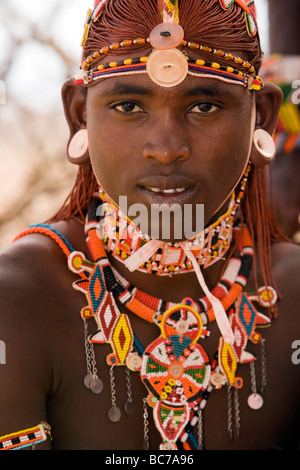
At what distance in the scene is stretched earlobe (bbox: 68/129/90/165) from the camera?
229cm

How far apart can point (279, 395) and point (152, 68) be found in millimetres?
1241

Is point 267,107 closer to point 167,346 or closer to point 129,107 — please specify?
point 129,107

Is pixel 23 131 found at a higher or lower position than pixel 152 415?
higher

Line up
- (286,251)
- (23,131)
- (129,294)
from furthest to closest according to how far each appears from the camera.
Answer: (23,131) < (286,251) < (129,294)

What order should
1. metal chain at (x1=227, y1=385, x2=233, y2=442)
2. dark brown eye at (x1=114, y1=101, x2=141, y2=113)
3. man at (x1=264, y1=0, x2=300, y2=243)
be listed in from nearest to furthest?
dark brown eye at (x1=114, y1=101, x2=141, y2=113), metal chain at (x1=227, y1=385, x2=233, y2=442), man at (x1=264, y1=0, x2=300, y2=243)

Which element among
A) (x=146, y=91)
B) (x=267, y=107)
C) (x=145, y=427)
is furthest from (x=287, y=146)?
(x=145, y=427)

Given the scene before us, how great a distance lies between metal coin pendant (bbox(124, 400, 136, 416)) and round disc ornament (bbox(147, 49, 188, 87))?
105cm

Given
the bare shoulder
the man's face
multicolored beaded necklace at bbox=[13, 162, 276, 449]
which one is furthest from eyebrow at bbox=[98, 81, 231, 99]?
the bare shoulder

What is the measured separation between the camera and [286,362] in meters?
2.38

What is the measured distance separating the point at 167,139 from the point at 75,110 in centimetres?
56

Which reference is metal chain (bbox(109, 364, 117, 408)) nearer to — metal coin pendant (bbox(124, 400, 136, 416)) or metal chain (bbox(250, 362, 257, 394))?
metal coin pendant (bbox(124, 400, 136, 416))

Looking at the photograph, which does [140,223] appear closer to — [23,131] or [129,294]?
[129,294]

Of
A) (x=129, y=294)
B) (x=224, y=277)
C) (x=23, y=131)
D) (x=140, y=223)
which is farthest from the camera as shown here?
(x=23, y=131)

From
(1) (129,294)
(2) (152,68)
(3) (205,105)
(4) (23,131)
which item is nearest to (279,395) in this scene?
(1) (129,294)
